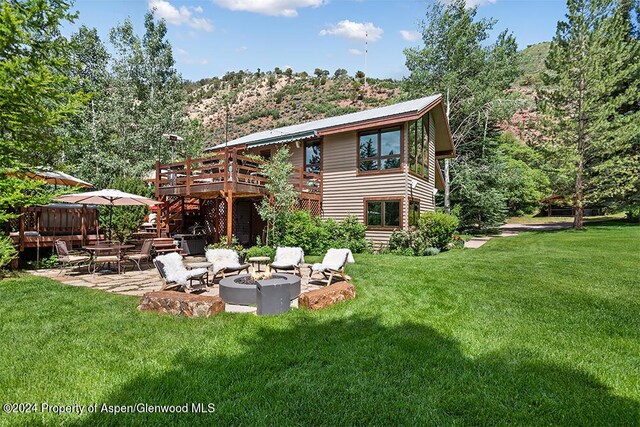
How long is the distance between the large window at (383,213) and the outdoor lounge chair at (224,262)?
23.5 feet

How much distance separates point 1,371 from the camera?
3322 mm

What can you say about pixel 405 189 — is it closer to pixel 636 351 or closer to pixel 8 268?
pixel 636 351

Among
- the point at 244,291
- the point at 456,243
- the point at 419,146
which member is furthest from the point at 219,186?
the point at 456,243

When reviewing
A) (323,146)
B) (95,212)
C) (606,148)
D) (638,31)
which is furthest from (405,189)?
(638,31)

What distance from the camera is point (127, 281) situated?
25.7ft

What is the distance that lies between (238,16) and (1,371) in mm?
15902

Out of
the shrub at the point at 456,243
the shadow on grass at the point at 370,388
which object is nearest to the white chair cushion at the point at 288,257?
the shadow on grass at the point at 370,388

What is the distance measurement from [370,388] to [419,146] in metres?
12.8

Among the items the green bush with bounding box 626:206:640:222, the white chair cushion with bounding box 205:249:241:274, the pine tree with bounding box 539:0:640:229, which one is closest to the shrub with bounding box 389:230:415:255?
the white chair cushion with bounding box 205:249:241:274

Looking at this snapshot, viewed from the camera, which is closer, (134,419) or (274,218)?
(134,419)

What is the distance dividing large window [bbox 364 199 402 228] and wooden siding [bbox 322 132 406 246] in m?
0.23

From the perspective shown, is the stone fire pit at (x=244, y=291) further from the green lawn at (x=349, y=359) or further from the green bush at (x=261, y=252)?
the green bush at (x=261, y=252)

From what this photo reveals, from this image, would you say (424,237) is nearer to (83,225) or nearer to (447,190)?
(447,190)

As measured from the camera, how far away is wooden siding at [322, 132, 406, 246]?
13469mm
